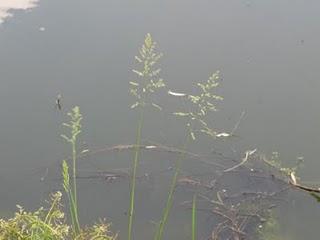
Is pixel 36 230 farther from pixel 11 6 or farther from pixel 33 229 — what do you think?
pixel 11 6

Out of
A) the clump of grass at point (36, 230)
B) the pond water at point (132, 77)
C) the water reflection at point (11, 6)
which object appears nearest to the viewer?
the clump of grass at point (36, 230)

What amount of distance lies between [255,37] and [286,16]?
336mm

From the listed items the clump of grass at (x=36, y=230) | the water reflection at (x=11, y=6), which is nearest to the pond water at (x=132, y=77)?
the water reflection at (x=11, y=6)

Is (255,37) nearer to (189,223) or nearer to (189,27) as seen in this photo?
(189,27)

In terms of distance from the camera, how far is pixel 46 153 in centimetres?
242

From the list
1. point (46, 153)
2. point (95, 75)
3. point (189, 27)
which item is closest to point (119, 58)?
point (95, 75)

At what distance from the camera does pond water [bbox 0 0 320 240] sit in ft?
7.34

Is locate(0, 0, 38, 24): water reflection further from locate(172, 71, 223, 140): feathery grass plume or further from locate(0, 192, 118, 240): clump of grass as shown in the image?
locate(0, 192, 118, 240): clump of grass

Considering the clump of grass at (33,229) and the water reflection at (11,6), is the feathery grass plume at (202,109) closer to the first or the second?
the clump of grass at (33,229)

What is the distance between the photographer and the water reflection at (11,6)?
10.8 ft

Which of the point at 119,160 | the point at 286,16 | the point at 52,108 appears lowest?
the point at 119,160

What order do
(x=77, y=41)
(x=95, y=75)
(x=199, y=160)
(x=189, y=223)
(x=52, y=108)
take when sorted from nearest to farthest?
(x=189, y=223)
(x=199, y=160)
(x=52, y=108)
(x=95, y=75)
(x=77, y=41)

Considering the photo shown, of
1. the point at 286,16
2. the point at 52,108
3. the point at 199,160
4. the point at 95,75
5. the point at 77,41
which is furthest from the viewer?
the point at 286,16

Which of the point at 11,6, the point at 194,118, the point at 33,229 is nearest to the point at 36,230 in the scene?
the point at 33,229
